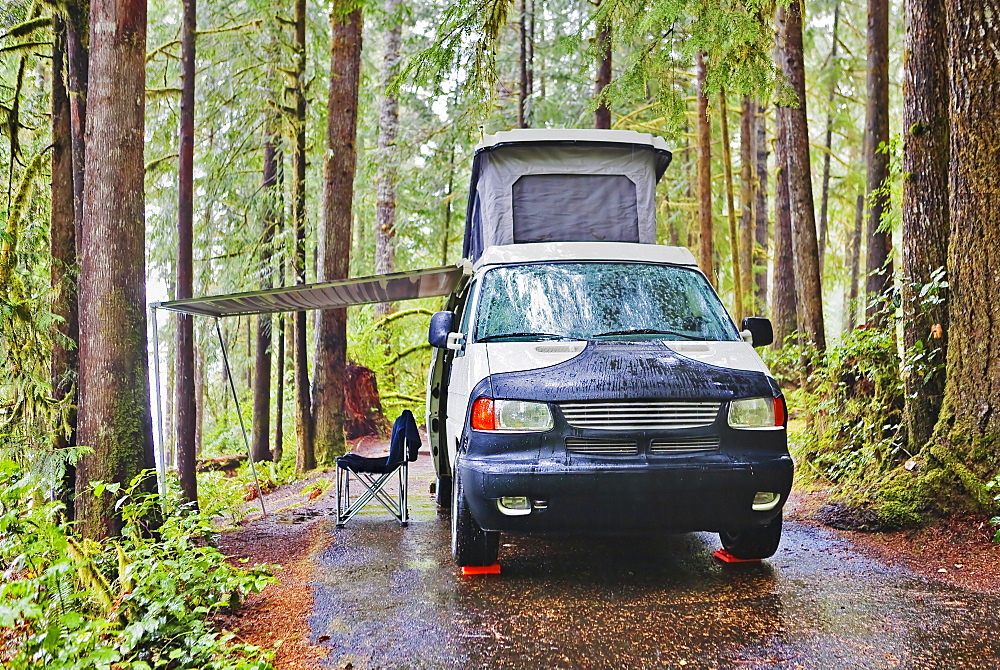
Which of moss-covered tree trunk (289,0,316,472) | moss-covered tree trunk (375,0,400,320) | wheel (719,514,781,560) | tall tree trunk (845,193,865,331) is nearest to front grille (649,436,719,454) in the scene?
wheel (719,514,781,560)

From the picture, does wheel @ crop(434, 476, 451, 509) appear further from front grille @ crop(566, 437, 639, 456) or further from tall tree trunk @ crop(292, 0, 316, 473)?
tall tree trunk @ crop(292, 0, 316, 473)

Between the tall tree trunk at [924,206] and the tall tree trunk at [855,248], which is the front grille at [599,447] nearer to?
the tall tree trunk at [924,206]

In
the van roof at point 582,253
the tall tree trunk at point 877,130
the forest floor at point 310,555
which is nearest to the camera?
the forest floor at point 310,555

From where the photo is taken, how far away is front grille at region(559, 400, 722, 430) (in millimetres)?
4898

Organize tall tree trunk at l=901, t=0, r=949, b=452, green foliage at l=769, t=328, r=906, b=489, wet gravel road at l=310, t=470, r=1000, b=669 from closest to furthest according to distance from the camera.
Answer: wet gravel road at l=310, t=470, r=1000, b=669 < tall tree trunk at l=901, t=0, r=949, b=452 < green foliage at l=769, t=328, r=906, b=489

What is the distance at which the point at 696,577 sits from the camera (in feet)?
17.7

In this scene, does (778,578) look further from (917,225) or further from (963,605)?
(917,225)

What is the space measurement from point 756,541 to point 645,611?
4.31ft

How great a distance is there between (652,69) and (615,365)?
5.89 m

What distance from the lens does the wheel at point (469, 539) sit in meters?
5.44

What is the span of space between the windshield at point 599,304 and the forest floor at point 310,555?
214 centimetres

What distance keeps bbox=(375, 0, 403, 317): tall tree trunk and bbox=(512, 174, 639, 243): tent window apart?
11.8 m

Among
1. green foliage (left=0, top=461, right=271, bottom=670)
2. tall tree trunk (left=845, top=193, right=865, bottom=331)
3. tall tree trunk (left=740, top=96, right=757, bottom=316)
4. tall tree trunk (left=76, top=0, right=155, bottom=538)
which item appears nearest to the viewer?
green foliage (left=0, top=461, right=271, bottom=670)

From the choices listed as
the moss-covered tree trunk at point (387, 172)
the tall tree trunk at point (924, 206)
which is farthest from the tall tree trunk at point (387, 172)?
the tall tree trunk at point (924, 206)
